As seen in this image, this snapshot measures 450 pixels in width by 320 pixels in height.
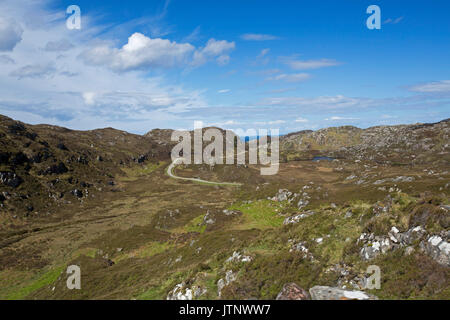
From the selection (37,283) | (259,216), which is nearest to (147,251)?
(37,283)

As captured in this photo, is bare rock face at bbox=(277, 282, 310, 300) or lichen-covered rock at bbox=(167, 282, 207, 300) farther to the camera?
lichen-covered rock at bbox=(167, 282, 207, 300)

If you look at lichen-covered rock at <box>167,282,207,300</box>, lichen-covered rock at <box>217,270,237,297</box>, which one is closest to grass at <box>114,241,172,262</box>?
lichen-covered rock at <box>167,282,207,300</box>

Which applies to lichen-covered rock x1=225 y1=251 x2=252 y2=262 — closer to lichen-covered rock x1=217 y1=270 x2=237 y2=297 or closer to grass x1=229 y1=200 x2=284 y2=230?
lichen-covered rock x1=217 y1=270 x2=237 y2=297

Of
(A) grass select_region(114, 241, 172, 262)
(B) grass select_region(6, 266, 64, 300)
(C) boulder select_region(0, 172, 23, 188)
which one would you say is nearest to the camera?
(B) grass select_region(6, 266, 64, 300)

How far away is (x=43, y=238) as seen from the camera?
61.5 metres

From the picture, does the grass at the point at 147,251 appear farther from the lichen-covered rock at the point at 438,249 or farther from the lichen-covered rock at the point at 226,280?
the lichen-covered rock at the point at 438,249

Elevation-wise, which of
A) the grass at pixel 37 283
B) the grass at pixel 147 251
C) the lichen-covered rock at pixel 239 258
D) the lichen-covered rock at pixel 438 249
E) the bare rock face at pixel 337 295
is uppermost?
the lichen-covered rock at pixel 438 249

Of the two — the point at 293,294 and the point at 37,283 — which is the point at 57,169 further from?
the point at 293,294

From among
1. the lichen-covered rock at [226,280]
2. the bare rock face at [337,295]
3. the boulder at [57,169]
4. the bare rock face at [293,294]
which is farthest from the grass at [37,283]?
the boulder at [57,169]
